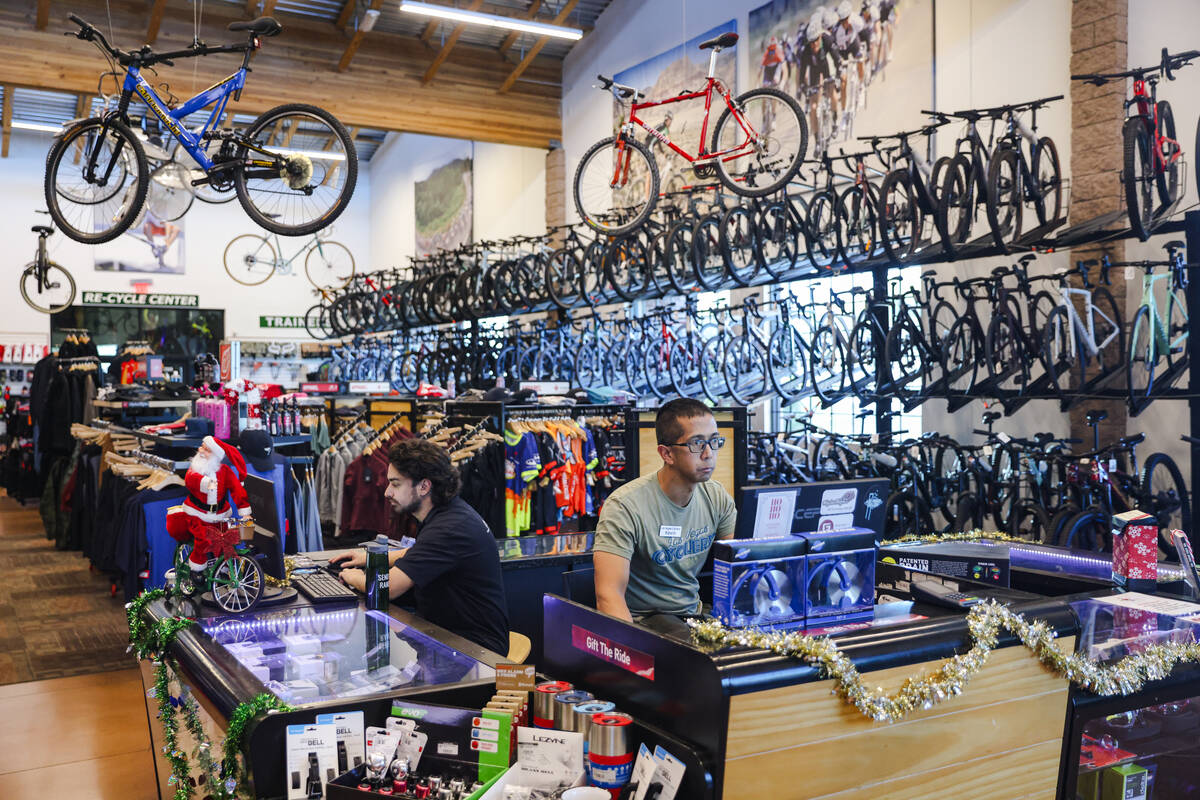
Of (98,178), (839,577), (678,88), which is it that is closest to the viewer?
(839,577)

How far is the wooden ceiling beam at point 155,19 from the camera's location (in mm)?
10718

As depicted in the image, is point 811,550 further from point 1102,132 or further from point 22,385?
point 22,385

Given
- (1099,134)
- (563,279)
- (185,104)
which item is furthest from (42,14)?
(1099,134)

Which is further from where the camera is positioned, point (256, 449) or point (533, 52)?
point (533, 52)

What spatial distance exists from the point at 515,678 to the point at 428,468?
56.0 inches

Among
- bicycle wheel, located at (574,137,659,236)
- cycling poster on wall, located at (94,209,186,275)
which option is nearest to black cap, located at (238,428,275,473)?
bicycle wheel, located at (574,137,659,236)

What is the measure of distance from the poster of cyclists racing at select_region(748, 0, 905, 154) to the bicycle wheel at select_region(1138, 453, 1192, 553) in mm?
4759

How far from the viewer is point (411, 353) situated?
14.3 meters

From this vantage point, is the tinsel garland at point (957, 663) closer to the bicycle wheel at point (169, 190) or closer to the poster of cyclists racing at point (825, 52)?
the bicycle wheel at point (169, 190)

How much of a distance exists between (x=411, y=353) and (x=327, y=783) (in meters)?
12.8

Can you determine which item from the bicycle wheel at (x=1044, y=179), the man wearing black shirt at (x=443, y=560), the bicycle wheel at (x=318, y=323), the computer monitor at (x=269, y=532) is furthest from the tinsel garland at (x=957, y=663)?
the bicycle wheel at (x=318, y=323)

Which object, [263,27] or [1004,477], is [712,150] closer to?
[1004,477]

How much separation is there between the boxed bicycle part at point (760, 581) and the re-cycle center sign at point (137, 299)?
19868 millimetres

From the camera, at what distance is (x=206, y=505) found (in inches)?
120
